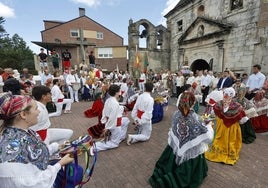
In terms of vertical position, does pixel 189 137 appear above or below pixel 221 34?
below

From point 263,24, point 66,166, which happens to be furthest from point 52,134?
point 263,24

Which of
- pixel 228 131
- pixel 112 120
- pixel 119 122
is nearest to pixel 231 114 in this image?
pixel 228 131

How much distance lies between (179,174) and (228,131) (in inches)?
63.8

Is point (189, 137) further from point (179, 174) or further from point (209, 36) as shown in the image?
point (209, 36)

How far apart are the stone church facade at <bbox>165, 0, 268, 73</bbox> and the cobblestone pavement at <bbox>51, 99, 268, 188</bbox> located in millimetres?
7439

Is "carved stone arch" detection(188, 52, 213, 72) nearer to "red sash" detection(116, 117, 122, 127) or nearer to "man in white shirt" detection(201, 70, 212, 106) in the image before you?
"man in white shirt" detection(201, 70, 212, 106)

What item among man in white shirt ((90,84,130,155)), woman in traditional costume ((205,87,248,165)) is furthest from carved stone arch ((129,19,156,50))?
woman in traditional costume ((205,87,248,165))

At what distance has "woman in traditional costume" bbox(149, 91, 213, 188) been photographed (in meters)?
2.54

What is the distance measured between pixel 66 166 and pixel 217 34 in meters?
13.4

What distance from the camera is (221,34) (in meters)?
11.9

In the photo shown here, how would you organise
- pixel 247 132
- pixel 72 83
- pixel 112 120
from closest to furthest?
1. pixel 112 120
2. pixel 247 132
3. pixel 72 83

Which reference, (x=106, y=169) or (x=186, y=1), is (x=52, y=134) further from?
(x=186, y=1)

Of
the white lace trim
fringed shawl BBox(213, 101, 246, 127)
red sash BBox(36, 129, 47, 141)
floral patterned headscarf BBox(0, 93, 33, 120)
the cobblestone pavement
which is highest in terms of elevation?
floral patterned headscarf BBox(0, 93, 33, 120)

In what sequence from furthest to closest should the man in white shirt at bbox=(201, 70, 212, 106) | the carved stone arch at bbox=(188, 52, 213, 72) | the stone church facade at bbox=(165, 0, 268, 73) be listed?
the carved stone arch at bbox=(188, 52, 213, 72)
the stone church facade at bbox=(165, 0, 268, 73)
the man in white shirt at bbox=(201, 70, 212, 106)
